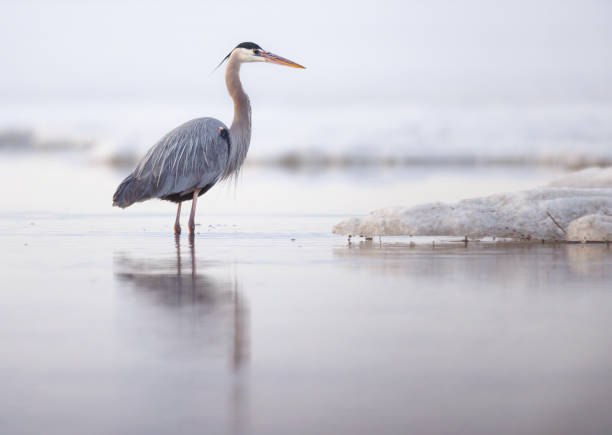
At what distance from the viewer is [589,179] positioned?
12.9m

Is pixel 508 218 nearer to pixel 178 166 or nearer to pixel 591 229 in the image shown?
pixel 591 229

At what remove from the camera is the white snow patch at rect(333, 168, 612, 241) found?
938 centimetres

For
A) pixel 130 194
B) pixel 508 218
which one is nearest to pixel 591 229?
pixel 508 218

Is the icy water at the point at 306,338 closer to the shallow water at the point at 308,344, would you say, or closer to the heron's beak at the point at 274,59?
the shallow water at the point at 308,344

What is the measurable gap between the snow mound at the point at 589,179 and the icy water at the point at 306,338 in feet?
13.3

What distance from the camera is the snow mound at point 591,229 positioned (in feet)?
29.7

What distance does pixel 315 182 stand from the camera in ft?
76.7

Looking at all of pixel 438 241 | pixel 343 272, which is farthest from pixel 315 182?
pixel 343 272

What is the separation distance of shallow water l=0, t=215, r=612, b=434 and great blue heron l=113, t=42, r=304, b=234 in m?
3.11

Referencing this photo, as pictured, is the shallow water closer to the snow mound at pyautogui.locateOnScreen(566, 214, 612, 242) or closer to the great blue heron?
the snow mound at pyautogui.locateOnScreen(566, 214, 612, 242)

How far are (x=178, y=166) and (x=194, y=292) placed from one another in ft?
17.2

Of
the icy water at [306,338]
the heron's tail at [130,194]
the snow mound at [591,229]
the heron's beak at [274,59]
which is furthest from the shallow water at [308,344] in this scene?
the heron's beak at [274,59]

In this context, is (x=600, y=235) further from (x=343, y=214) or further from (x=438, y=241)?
(x=343, y=214)

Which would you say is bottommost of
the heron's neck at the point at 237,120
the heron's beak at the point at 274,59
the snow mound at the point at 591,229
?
the snow mound at the point at 591,229
